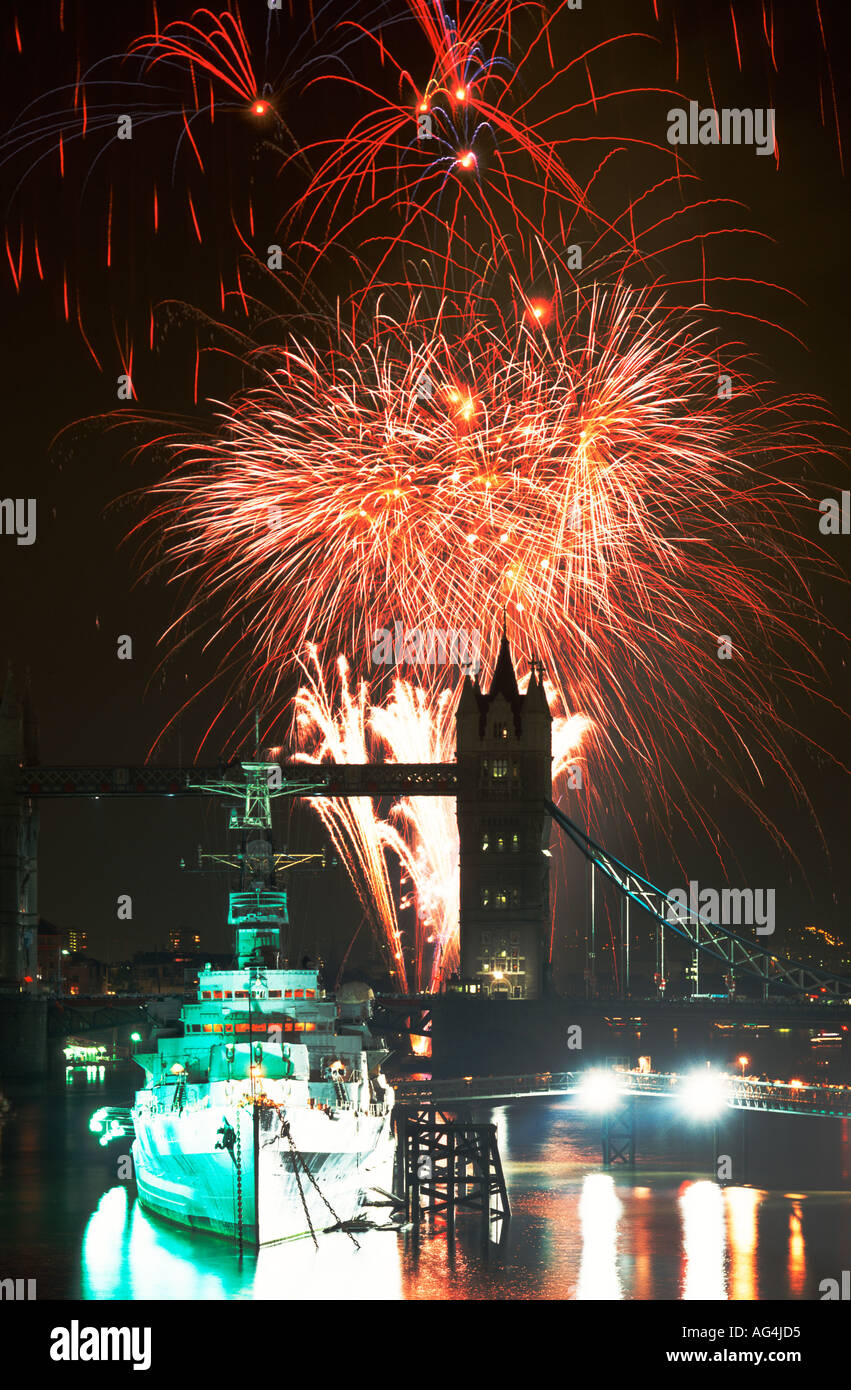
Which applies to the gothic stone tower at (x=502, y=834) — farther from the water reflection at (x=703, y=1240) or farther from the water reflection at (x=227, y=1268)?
the water reflection at (x=227, y=1268)

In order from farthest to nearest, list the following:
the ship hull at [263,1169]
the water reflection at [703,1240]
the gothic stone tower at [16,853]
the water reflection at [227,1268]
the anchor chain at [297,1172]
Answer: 1. the gothic stone tower at [16,853]
2. the anchor chain at [297,1172]
3. the ship hull at [263,1169]
4. the water reflection at [703,1240]
5. the water reflection at [227,1268]

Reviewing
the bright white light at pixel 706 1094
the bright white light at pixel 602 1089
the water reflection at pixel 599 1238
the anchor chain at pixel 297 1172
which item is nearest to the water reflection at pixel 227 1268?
the anchor chain at pixel 297 1172

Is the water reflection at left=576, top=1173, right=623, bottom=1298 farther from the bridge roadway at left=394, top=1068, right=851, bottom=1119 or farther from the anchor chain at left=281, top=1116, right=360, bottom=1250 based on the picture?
the anchor chain at left=281, top=1116, right=360, bottom=1250

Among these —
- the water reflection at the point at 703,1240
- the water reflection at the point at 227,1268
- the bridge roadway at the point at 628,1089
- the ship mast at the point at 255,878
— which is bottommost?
the water reflection at the point at 703,1240

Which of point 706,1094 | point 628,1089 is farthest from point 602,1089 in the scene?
point 706,1094

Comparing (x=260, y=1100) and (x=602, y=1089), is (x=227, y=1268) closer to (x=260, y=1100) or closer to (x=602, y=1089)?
(x=260, y=1100)
